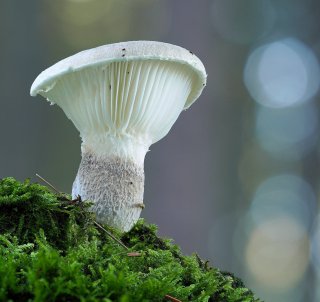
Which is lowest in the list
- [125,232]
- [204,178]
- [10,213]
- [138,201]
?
[10,213]

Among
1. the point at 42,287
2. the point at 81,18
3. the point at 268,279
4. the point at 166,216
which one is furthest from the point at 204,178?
the point at 268,279

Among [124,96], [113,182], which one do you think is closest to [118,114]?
[124,96]

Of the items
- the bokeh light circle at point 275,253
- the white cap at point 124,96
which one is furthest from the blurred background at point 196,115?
the white cap at point 124,96

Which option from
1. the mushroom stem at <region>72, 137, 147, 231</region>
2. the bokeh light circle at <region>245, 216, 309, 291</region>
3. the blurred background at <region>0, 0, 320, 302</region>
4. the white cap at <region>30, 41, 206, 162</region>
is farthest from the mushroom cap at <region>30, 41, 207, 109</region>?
the bokeh light circle at <region>245, 216, 309, 291</region>

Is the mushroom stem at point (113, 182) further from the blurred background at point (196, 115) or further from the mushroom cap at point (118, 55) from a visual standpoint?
the blurred background at point (196, 115)

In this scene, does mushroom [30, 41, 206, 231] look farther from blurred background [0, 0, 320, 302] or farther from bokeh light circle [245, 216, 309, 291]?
bokeh light circle [245, 216, 309, 291]

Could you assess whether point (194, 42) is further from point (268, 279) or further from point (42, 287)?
point (268, 279)
